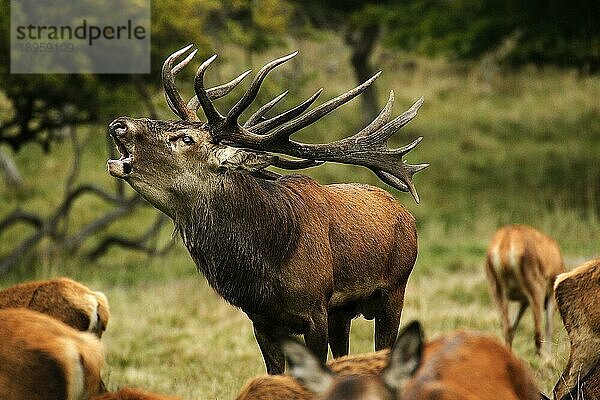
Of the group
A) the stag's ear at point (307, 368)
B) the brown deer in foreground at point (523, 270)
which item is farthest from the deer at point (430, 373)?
the brown deer in foreground at point (523, 270)

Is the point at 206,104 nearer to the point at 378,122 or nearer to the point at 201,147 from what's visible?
the point at 201,147

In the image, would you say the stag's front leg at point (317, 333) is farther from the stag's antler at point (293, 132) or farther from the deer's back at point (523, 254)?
the deer's back at point (523, 254)

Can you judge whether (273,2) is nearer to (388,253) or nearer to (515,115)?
(515,115)

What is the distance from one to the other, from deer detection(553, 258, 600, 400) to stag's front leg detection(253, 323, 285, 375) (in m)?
1.72

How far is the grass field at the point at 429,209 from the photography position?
1143 cm

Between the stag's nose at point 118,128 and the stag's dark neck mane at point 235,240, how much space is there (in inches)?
22.7

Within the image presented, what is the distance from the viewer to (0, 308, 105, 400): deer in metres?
6.07

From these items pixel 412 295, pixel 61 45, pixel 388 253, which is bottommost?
pixel 412 295

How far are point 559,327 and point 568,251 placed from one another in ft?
15.7

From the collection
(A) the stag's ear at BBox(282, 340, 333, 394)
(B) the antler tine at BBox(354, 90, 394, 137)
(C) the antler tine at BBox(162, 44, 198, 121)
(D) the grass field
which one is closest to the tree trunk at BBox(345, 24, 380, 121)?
(D) the grass field

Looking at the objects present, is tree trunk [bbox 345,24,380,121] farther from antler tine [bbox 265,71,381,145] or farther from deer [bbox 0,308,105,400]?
deer [bbox 0,308,105,400]

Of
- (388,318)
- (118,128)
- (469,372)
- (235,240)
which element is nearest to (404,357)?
(469,372)

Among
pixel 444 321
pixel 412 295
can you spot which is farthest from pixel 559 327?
pixel 412 295

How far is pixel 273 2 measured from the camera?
21.9 m
